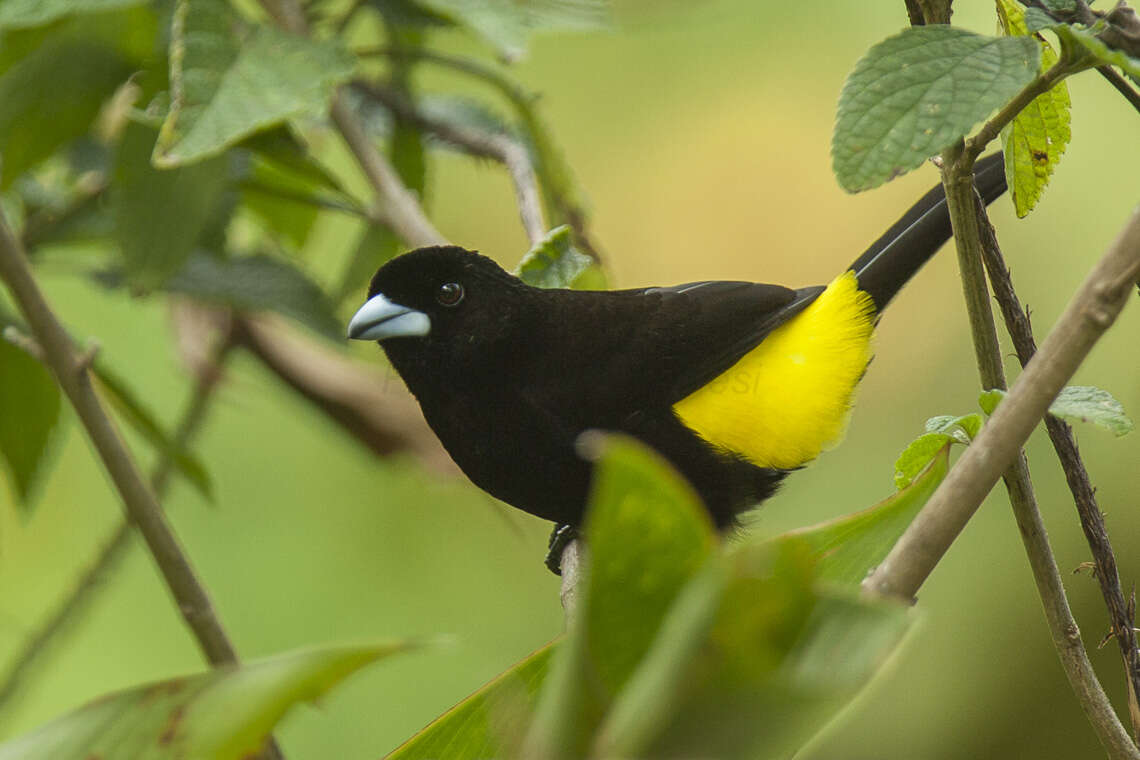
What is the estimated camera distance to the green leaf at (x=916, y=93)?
0.70 metres

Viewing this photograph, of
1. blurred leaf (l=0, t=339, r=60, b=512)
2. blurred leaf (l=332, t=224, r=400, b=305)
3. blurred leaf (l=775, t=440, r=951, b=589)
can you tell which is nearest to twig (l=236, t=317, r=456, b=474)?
blurred leaf (l=332, t=224, r=400, b=305)

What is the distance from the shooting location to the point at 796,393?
1640 millimetres

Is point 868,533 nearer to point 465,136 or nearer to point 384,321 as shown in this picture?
point 384,321

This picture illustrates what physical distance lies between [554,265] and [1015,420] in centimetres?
114

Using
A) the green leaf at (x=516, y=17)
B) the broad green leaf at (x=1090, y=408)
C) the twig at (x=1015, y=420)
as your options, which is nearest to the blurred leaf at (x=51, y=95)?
the green leaf at (x=516, y=17)

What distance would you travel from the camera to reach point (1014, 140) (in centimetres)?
86

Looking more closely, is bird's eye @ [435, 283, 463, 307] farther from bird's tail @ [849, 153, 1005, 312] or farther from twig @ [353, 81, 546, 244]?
bird's tail @ [849, 153, 1005, 312]

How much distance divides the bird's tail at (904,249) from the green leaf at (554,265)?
39cm

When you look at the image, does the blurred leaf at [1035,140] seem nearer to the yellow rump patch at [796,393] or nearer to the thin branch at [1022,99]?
the thin branch at [1022,99]

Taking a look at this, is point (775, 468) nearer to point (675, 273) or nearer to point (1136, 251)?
point (1136, 251)

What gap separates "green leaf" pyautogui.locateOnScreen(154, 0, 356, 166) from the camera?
1.31 m

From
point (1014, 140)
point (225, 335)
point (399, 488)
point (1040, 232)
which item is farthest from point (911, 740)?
point (1014, 140)

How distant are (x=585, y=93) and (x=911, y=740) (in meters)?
2.00

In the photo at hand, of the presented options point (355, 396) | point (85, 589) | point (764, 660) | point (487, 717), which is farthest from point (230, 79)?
point (764, 660)
